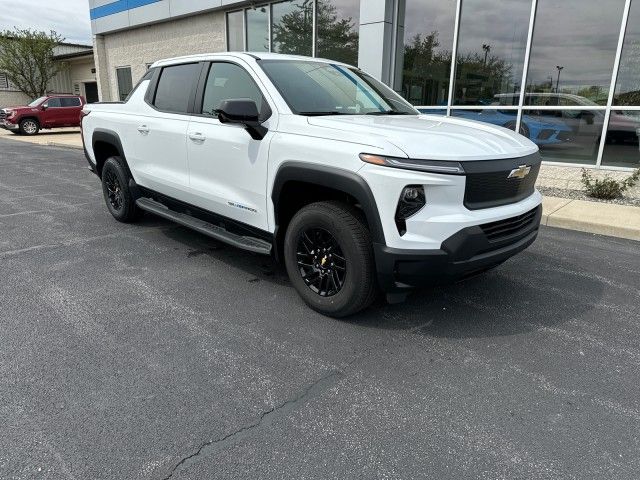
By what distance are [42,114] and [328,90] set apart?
74.5ft

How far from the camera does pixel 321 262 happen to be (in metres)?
3.55

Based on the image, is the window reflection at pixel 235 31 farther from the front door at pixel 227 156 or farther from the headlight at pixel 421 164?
the headlight at pixel 421 164

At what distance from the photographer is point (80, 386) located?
8.89 feet

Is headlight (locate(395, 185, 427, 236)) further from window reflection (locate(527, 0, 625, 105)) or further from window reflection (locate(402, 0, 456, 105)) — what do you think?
window reflection (locate(402, 0, 456, 105))

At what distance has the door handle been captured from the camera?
4.21 m

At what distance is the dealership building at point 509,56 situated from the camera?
788 cm

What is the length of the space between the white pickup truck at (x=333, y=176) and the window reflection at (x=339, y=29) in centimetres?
726

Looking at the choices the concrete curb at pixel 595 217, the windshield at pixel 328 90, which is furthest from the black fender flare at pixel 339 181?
the concrete curb at pixel 595 217

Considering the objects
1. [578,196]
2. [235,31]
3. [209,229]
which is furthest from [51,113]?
[578,196]

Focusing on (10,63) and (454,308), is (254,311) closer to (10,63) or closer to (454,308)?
(454,308)

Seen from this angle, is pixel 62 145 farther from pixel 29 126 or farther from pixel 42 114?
pixel 29 126

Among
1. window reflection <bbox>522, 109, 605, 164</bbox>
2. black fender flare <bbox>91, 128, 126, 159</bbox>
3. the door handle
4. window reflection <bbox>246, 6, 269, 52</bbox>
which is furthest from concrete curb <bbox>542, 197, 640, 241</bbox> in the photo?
window reflection <bbox>246, 6, 269, 52</bbox>

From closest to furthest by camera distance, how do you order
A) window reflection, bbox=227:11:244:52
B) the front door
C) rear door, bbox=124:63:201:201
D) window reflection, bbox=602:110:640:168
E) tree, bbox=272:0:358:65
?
the front door
rear door, bbox=124:63:201:201
window reflection, bbox=602:110:640:168
tree, bbox=272:0:358:65
window reflection, bbox=227:11:244:52

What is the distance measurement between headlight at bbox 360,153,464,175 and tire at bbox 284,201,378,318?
478mm
